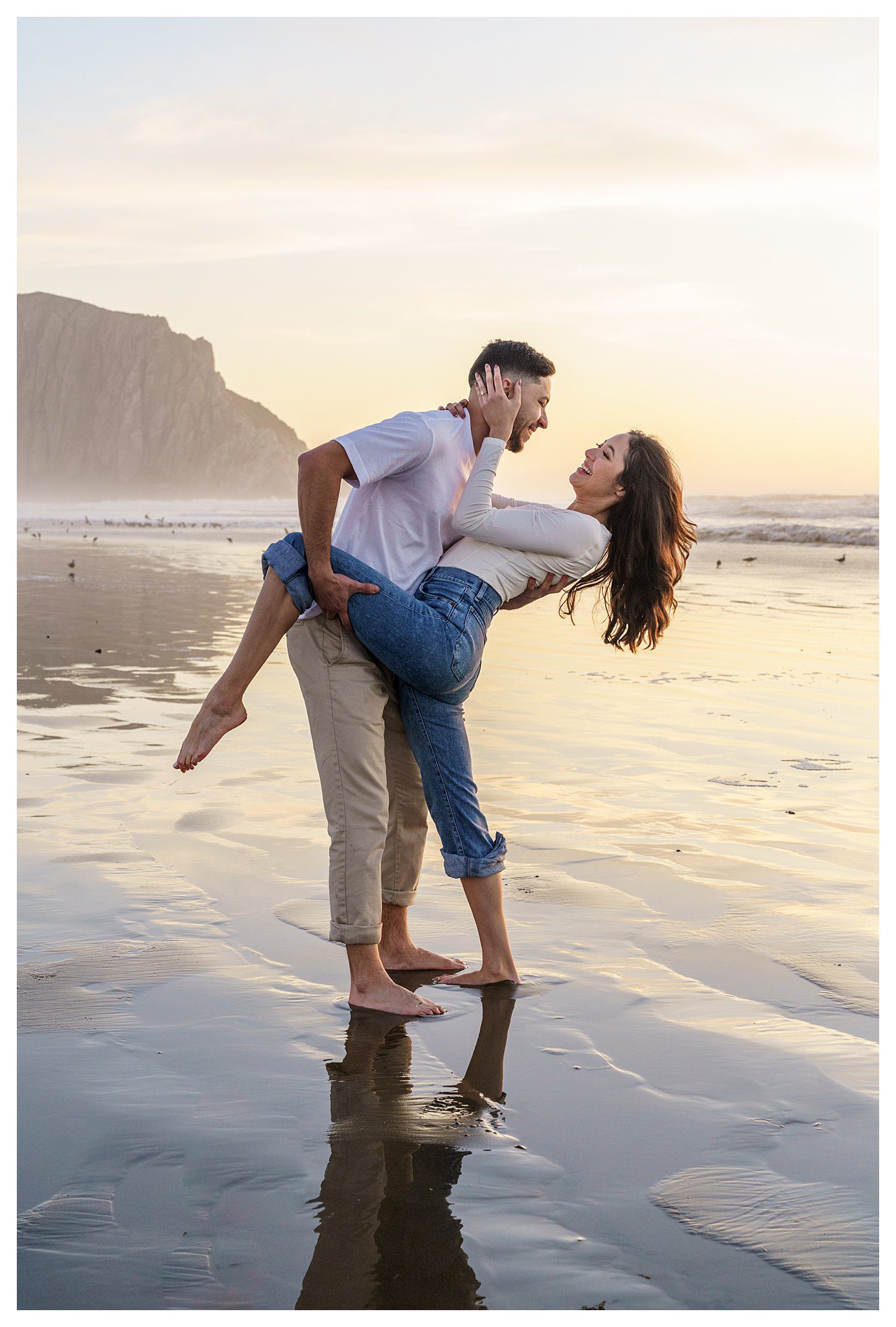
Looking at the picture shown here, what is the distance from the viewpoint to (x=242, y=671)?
354cm

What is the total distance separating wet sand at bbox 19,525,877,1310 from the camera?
2.15m

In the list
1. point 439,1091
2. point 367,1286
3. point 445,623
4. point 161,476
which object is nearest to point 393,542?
point 445,623

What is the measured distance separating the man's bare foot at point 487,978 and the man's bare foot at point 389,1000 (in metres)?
0.17

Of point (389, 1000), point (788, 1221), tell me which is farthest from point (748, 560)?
point (788, 1221)

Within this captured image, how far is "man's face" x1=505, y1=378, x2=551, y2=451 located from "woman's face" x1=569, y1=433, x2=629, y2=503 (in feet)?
0.68

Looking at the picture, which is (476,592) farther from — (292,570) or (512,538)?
(292,570)

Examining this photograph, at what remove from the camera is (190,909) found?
157 inches

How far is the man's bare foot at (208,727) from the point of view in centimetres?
358

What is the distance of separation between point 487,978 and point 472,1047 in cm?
43

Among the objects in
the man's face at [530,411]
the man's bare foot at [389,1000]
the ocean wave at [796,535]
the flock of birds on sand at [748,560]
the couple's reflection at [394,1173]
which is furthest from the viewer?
the ocean wave at [796,535]

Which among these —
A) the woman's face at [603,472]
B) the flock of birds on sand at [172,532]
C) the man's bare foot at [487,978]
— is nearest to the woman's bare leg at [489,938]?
the man's bare foot at [487,978]

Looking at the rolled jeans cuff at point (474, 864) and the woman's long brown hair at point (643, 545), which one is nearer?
the rolled jeans cuff at point (474, 864)

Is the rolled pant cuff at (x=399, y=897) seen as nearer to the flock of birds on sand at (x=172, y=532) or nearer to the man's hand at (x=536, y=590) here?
the man's hand at (x=536, y=590)
